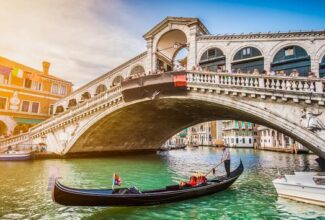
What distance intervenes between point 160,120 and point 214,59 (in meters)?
7.85

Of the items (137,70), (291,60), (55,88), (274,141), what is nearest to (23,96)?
(55,88)

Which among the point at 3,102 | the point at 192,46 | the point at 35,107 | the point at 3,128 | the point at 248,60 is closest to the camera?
the point at 248,60

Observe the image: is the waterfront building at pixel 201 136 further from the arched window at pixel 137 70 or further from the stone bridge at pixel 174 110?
the arched window at pixel 137 70

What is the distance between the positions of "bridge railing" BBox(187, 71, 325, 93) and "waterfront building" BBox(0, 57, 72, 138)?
58.9 feet

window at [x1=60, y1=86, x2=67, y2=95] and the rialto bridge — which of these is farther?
window at [x1=60, y1=86, x2=67, y2=95]

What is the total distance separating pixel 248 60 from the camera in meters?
13.9

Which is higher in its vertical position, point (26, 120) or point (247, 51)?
point (247, 51)

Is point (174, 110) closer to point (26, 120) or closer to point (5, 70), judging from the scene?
point (26, 120)

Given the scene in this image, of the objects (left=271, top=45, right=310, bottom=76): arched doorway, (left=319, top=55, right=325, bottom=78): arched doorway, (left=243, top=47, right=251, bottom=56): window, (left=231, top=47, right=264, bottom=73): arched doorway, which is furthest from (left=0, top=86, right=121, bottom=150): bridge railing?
(left=319, top=55, right=325, bottom=78): arched doorway

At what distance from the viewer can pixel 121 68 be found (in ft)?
65.9

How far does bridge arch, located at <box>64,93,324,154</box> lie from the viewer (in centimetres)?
1008

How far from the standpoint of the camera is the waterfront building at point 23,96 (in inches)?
901

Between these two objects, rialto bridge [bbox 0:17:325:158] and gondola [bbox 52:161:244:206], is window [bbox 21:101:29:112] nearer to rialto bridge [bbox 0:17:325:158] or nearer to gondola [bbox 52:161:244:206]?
rialto bridge [bbox 0:17:325:158]

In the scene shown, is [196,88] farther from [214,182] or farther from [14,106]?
[14,106]
